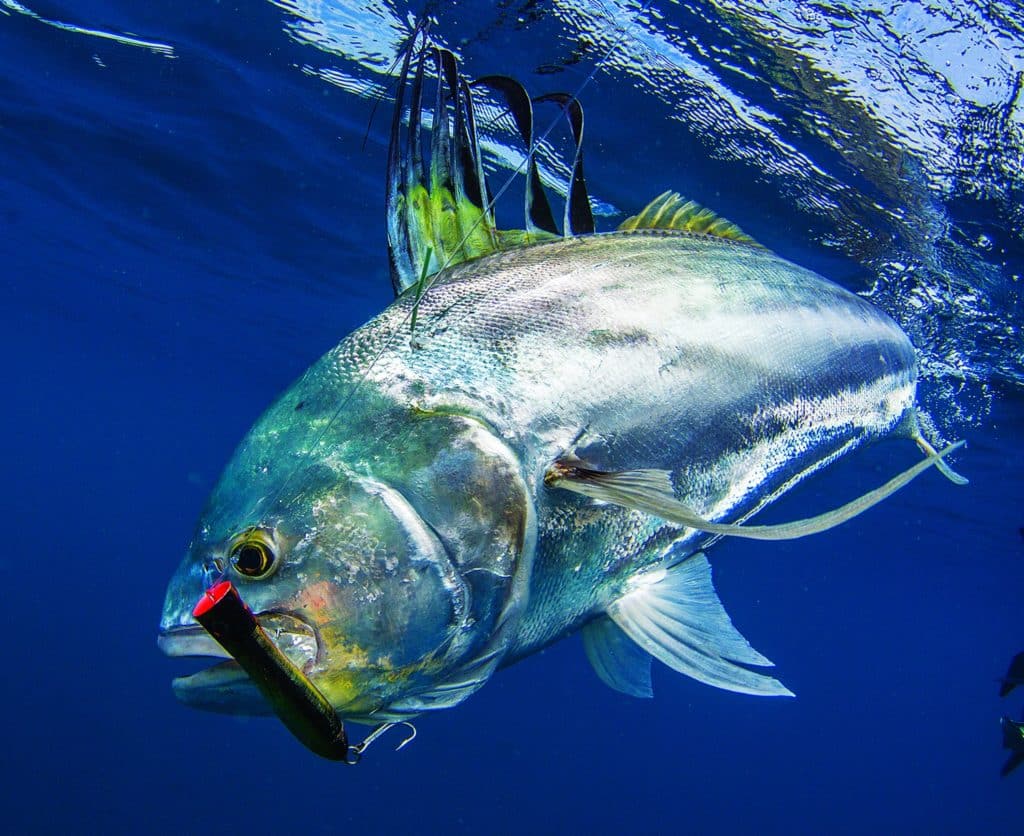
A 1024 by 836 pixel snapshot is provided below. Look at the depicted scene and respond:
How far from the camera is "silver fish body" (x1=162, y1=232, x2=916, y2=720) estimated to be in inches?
53.2

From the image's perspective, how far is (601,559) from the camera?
1698 millimetres

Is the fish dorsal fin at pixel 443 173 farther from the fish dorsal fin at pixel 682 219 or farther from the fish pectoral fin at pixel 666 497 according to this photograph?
the fish pectoral fin at pixel 666 497

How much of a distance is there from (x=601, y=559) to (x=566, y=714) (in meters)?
45.5

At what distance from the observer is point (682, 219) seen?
7.20 feet

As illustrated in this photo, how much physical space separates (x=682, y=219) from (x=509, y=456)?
1193 millimetres

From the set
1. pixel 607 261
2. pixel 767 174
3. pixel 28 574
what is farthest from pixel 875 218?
pixel 28 574

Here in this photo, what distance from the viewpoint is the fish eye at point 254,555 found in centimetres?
133

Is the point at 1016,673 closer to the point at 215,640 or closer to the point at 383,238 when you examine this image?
the point at 215,640

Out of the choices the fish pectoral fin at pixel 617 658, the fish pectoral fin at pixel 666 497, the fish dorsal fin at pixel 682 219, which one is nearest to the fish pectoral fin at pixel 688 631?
the fish pectoral fin at pixel 617 658

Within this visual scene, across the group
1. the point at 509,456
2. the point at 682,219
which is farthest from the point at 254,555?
the point at 682,219

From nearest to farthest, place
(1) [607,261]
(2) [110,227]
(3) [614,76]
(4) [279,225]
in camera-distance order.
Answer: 1. (1) [607,261]
2. (3) [614,76]
3. (4) [279,225]
4. (2) [110,227]

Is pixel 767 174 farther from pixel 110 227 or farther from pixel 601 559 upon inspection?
pixel 110 227

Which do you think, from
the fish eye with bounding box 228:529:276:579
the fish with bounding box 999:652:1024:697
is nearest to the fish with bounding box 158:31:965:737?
the fish eye with bounding box 228:529:276:579

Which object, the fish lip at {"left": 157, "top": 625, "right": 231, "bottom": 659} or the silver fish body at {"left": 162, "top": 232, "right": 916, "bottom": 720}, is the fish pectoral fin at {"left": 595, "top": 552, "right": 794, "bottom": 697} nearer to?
the silver fish body at {"left": 162, "top": 232, "right": 916, "bottom": 720}
